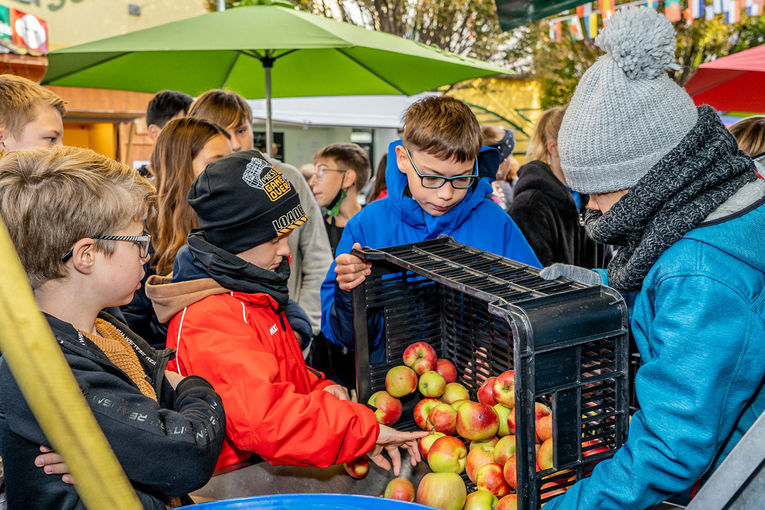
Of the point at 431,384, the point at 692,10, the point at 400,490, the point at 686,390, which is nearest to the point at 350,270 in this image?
the point at 431,384

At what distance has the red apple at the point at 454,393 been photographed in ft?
7.47

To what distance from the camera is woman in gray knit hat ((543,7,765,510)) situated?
1.21 meters

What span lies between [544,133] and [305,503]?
3.40 metres

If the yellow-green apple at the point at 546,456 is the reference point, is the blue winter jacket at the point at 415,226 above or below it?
above

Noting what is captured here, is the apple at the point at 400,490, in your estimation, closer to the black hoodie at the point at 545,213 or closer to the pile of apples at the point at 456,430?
the pile of apples at the point at 456,430

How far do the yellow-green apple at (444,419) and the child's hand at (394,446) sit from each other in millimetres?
107

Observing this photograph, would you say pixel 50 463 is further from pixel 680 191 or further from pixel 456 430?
pixel 680 191

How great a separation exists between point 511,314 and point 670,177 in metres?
0.44

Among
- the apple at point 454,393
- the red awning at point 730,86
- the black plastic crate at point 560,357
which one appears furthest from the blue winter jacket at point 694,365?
the red awning at point 730,86

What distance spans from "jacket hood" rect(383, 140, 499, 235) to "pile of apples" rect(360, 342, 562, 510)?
1.88ft

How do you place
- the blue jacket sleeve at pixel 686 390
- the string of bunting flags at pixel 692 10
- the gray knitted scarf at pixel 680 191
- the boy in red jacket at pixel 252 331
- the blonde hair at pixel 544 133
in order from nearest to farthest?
the blue jacket sleeve at pixel 686 390 < the gray knitted scarf at pixel 680 191 < the boy in red jacket at pixel 252 331 < the blonde hair at pixel 544 133 < the string of bunting flags at pixel 692 10

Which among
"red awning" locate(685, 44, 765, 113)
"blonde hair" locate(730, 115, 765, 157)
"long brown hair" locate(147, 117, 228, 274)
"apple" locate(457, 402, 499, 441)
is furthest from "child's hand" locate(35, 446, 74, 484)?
"red awning" locate(685, 44, 765, 113)

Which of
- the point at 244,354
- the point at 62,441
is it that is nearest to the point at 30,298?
the point at 62,441

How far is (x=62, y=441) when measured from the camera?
521 millimetres
